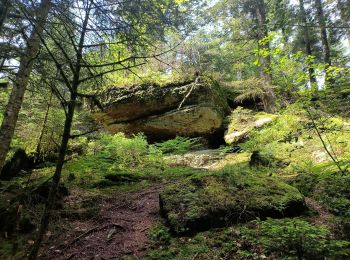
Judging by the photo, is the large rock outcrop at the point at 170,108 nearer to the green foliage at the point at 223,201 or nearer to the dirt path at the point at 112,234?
the dirt path at the point at 112,234

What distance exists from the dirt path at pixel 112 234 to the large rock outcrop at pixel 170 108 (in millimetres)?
6586

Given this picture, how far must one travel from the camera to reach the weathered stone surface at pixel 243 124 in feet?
37.2

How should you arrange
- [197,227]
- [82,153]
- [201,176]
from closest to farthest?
[197,227], [201,176], [82,153]

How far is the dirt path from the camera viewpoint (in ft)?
13.5

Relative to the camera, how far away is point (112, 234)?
184 inches

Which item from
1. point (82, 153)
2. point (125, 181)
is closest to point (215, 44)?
point (82, 153)

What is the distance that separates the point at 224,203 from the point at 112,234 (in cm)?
199

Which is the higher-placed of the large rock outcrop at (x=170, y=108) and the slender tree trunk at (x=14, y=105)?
the large rock outcrop at (x=170, y=108)

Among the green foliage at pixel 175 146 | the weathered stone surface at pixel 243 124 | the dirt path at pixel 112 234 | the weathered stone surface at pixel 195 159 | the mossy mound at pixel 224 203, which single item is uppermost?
the weathered stone surface at pixel 243 124

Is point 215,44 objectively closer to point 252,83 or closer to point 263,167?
point 252,83

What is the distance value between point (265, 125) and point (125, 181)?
20.8 feet

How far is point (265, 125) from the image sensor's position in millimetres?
11109


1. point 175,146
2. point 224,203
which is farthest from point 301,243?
point 175,146

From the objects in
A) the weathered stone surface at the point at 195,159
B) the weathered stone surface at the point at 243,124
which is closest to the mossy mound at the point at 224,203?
the weathered stone surface at the point at 195,159
